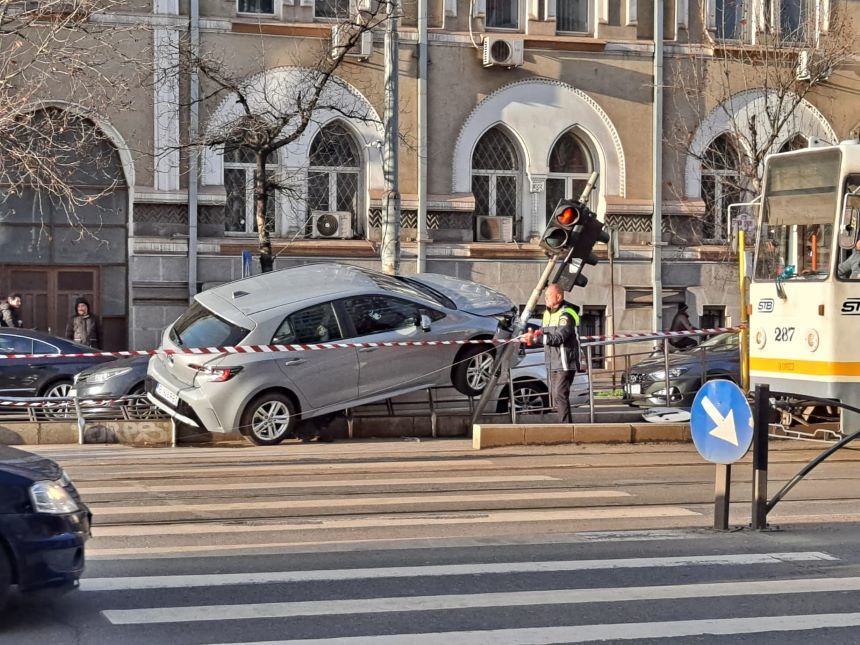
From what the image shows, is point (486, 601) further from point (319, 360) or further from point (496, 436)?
point (319, 360)

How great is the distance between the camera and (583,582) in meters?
8.00

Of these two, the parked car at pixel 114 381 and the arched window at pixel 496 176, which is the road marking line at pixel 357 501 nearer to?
the parked car at pixel 114 381

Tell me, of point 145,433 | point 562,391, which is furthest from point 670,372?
point 145,433

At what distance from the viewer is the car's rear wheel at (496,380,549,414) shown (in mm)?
17188

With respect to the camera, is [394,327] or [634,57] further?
[634,57]

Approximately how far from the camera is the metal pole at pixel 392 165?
21359mm

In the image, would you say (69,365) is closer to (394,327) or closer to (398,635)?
(394,327)

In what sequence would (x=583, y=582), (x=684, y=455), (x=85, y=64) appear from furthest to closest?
1. (x=85, y=64)
2. (x=684, y=455)
3. (x=583, y=582)

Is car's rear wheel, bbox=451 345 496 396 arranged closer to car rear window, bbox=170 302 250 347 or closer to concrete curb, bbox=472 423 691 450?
concrete curb, bbox=472 423 691 450

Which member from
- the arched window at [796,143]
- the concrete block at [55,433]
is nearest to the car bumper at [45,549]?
the concrete block at [55,433]

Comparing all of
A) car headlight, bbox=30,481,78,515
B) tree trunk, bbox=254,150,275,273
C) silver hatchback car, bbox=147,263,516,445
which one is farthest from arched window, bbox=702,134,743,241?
car headlight, bbox=30,481,78,515

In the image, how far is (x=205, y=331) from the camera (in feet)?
52.5

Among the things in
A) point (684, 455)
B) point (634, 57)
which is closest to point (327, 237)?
point (634, 57)

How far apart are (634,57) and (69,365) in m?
15.1
